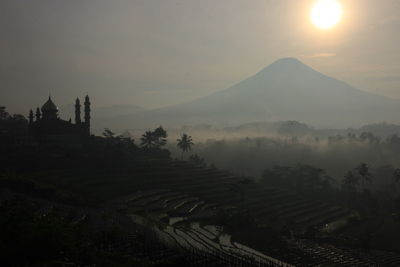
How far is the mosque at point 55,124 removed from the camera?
215 feet

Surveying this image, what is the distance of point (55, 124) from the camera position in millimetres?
66375

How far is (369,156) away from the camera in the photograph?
141750 millimetres

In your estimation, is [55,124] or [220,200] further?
[55,124]

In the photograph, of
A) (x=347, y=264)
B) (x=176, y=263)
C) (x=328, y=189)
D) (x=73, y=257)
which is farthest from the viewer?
(x=328, y=189)

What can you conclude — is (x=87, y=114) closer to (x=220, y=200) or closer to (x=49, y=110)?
(x=49, y=110)

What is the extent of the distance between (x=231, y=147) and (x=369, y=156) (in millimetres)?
49280

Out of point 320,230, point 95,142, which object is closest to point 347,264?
point 320,230

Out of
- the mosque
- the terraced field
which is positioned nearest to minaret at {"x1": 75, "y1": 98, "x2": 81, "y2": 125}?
the mosque

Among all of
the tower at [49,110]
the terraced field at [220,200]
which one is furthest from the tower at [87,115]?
the terraced field at [220,200]

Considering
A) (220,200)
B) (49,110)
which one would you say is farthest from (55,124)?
(220,200)

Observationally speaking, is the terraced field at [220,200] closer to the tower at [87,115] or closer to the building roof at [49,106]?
the tower at [87,115]

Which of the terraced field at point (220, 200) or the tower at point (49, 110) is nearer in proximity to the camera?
the terraced field at point (220, 200)

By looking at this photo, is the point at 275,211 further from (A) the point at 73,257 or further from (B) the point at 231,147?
(B) the point at 231,147

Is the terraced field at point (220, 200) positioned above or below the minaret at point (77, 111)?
below
